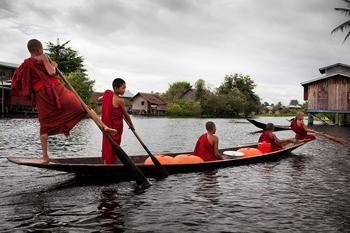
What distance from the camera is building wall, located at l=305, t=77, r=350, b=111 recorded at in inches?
1844

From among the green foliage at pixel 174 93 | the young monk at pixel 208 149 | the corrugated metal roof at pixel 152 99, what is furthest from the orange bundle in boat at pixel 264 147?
the green foliage at pixel 174 93

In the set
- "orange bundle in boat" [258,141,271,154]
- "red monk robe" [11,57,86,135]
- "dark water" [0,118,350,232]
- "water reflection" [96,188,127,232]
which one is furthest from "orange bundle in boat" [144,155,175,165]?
"orange bundle in boat" [258,141,271,154]

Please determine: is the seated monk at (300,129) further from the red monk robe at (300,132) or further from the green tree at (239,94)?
the green tree at (239,94)

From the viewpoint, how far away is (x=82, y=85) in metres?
65.4

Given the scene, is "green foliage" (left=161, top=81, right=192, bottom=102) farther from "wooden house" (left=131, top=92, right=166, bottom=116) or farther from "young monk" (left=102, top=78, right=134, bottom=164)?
"young monk" (left=102, top=78, right=134, bottom=164)

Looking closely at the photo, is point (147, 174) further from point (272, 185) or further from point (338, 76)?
point (338, 76)

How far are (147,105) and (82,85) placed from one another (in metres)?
35.9

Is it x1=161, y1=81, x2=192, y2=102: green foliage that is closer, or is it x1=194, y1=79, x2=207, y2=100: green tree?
x1=194, y1=79, x2=207, y2=100: green tree

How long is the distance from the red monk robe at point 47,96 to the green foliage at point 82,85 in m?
56.4

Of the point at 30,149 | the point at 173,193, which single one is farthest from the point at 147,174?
the point at 30,149

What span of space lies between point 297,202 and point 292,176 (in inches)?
149

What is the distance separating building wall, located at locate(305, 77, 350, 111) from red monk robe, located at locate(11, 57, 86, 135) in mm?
44181

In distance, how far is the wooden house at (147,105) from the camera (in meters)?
99.8

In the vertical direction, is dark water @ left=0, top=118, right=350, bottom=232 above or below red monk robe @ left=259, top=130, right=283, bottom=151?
below
